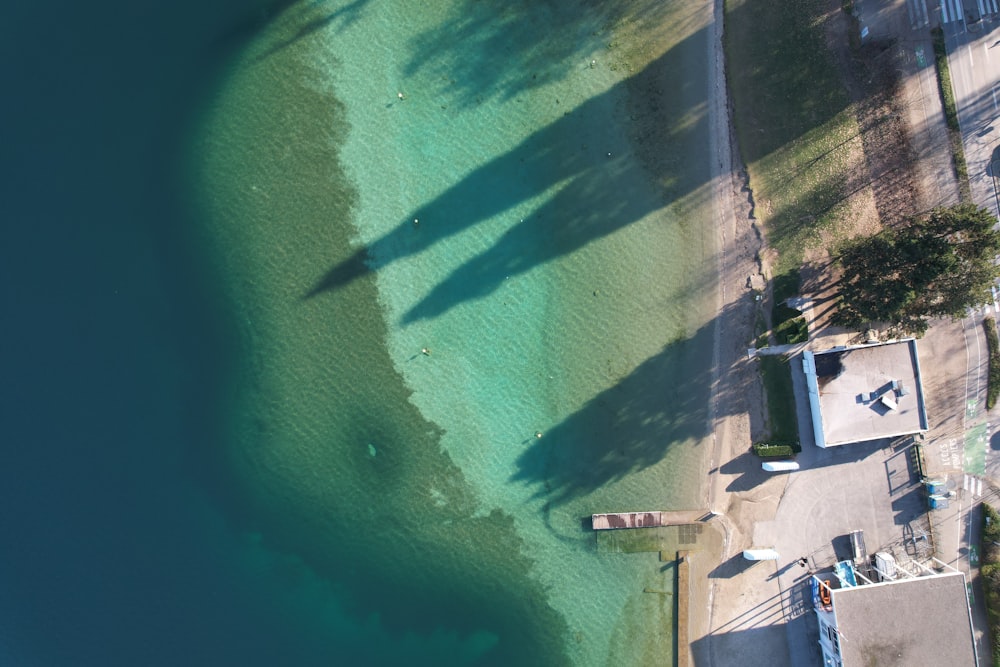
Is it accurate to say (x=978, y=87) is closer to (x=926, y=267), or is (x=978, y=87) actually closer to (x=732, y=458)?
(x=926, y=267)

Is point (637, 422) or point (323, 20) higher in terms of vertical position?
point (323, 20)

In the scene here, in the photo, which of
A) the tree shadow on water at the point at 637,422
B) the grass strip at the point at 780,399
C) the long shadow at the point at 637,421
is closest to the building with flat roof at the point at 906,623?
the grass strip at the point at 780,399

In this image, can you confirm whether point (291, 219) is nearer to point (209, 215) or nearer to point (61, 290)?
point (209, 215)

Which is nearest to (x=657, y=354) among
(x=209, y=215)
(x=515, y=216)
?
(x=515, y=216)

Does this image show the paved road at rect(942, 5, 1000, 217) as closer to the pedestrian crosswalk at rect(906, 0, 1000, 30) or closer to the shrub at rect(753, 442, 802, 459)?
the pedestrian crosswalk at rect(906, 0, 1000, 30)

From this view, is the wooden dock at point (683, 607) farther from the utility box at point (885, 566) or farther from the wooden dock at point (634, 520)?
the utility box at point (885, 566)

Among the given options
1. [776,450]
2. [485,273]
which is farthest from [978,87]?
[485,273]
